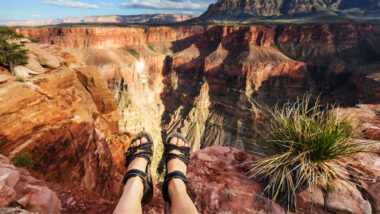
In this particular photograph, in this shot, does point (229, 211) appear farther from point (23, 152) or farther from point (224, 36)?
point (224, 36)

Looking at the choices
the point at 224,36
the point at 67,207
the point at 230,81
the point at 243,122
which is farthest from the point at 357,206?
the point at 224,36

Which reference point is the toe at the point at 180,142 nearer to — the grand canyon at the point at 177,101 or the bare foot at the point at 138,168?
the grand canyon at the point at 177,101

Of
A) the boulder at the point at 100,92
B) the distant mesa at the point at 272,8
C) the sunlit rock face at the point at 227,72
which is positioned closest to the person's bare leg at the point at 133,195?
the boulder at the point at 100,92

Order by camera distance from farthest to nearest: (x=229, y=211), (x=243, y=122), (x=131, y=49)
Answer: (x=131, y=49), (x=243, y=122), (x=229, y=211)

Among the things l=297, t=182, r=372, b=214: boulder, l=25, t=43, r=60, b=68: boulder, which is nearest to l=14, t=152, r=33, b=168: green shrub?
l=25, t=43, r=60, b=68: boulder

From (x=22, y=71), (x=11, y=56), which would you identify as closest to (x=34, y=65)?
(x=11, y=56)

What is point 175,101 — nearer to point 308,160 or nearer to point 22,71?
point 22,71
